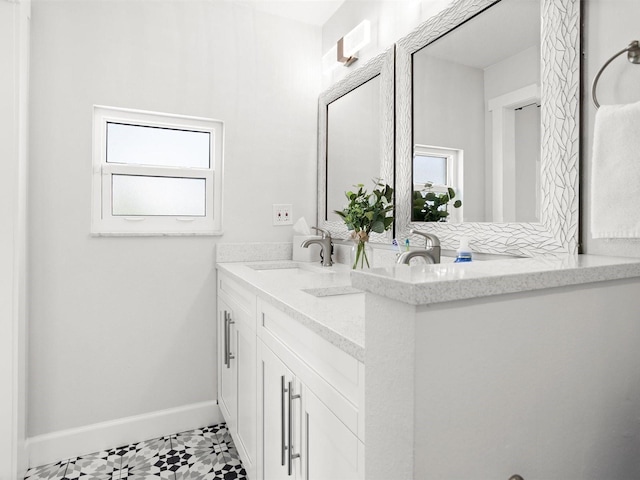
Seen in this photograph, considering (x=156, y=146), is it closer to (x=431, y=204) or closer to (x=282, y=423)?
(x=431, y=204)

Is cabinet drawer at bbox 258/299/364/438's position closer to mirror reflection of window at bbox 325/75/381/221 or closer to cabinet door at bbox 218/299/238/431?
cabinet door at bbox 218/299/238/431

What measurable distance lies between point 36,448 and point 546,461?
2146mm

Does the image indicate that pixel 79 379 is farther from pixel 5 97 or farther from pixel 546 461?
pixel 546 461

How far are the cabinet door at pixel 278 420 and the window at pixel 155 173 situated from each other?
1044 millimetres

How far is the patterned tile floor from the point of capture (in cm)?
178

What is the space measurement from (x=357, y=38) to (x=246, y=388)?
1.70 metres

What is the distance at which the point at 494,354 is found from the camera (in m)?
0.69

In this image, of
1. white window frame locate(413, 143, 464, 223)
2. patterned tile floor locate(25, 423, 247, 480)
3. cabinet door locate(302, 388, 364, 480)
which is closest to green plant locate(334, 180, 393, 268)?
white window frame locate(413, 143, 464, 223)

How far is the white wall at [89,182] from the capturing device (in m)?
1.87

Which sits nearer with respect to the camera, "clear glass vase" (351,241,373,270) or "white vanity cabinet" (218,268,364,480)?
"white vanity cabinet" (218,268,364,480)

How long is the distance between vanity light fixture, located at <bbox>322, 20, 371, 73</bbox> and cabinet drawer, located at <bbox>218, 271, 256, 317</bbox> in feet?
4.19

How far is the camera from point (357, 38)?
6.42 feet

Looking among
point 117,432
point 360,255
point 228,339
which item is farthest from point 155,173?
point 117,432

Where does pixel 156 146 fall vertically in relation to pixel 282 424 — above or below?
above
